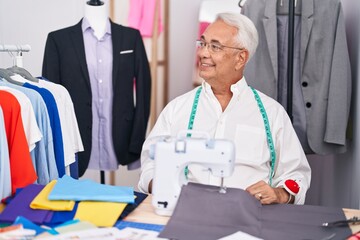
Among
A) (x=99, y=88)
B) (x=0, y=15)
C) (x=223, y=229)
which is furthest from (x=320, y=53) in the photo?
(x=0, y=15)

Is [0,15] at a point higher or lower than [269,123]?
higher

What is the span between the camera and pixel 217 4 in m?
3.49

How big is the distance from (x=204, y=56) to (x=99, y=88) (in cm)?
106

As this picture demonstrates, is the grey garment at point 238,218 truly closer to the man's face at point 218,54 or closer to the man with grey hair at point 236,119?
the man with grey hair at point 236,119

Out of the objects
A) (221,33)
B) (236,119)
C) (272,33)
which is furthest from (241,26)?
(272,33)

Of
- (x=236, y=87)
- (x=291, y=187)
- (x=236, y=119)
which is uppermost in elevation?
(x=236, y=87)

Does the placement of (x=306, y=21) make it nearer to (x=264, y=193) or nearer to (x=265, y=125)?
(x=265, y=125)

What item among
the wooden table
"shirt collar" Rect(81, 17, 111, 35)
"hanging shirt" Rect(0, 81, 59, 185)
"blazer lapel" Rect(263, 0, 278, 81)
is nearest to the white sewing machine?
the wooden table

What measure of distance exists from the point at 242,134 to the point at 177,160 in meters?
0.65

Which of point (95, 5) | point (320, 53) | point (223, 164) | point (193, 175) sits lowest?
point (193, 175)

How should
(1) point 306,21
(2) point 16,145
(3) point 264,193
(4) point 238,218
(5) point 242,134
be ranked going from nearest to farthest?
(4) point 238,218, (3) point 264,193, (2) point 16,145, (5) point 242,134, (1) point 306,21

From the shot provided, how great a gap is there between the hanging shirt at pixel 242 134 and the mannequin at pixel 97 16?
3.45 feet

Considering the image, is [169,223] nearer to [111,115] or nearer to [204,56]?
[204,56]

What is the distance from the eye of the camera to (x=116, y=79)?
305 cm
